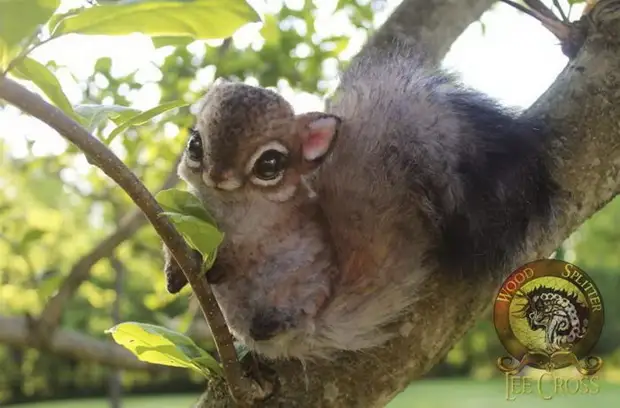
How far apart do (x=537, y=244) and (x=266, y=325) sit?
0.21 meters

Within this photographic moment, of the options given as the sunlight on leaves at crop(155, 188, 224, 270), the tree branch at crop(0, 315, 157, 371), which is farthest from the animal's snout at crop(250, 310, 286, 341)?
the tree branch at crop(0, 315, 157, 371)

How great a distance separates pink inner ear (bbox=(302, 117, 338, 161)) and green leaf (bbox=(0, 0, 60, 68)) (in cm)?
22

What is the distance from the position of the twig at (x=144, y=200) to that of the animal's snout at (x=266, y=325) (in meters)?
0.04

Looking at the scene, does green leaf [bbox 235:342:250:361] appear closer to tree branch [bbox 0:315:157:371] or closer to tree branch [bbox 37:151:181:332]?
tree branch [bbox 37:151:181:332]

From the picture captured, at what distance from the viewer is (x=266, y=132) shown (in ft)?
1.62

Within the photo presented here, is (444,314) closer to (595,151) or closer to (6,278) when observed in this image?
(595,151)

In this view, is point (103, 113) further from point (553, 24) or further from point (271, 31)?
point (271, 31)

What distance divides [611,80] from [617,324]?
0.68 meters

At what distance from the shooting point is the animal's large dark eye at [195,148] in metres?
0.50

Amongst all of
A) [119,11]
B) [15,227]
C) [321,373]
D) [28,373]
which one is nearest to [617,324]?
[321,373]

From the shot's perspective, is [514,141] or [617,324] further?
[617,324]

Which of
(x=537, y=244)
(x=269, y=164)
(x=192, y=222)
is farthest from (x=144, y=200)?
(x=537, y=244)

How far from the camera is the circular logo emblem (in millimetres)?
526

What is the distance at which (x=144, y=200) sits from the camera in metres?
0.36
